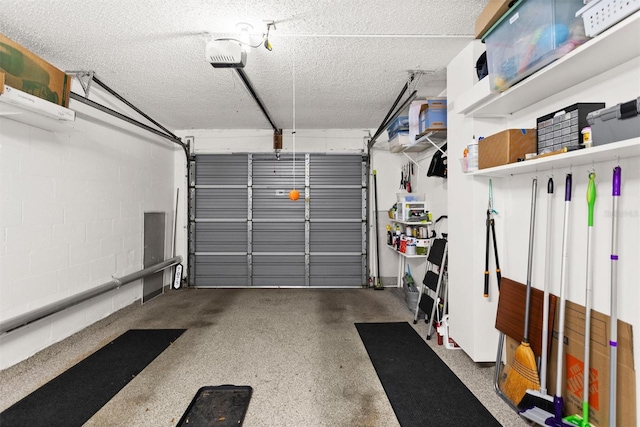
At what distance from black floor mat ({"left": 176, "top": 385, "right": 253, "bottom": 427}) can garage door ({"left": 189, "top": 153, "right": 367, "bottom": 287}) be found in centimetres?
284

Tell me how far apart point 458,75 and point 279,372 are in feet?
9.50

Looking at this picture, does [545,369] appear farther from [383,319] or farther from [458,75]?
[458,75]

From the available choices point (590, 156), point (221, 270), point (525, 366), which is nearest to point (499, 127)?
point (590, 156)

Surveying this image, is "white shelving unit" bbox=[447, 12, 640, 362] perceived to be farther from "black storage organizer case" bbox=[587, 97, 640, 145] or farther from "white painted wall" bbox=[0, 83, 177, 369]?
"white painted wall" bbox=[0, 83, 177, 369]

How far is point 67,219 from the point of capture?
288 cm

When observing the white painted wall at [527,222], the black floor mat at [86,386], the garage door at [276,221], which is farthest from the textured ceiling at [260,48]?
the black floor mat at [86,386]

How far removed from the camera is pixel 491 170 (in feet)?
6.43

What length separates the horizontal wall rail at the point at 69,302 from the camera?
2.28 metres

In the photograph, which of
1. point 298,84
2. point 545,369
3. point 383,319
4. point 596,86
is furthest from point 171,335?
point 596,86

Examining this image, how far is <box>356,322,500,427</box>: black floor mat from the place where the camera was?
1817mm

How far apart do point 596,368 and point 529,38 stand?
1.81 m

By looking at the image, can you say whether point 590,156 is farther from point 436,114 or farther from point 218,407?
point 218,407

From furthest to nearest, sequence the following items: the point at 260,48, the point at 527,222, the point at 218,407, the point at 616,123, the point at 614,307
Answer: the point at 260,48 → the point at 527,222 → the point at 218,407 → the point at 614,307 → the point at 616,123

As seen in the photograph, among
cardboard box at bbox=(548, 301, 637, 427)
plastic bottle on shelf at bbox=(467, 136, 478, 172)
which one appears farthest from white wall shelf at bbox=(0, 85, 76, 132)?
cardboard box at bbox=(548, 301, 637, 427)
